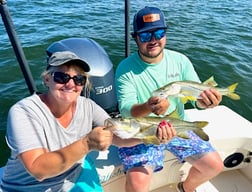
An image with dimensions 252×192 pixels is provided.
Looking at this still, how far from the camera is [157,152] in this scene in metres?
2.73

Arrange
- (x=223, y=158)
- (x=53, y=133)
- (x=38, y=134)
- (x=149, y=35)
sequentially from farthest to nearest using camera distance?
(x=223, y=158) < (x=149, y=35) < (x=53, y=133) < (x=38, y=134)

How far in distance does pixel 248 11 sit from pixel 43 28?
678 centimetres

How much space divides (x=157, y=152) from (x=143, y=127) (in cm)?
72

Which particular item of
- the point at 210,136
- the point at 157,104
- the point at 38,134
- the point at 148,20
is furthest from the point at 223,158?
the point at 38,134

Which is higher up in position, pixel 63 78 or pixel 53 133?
pixel 63 78

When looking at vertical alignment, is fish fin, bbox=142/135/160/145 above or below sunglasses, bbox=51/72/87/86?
below

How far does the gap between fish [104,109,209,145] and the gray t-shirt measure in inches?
11.9

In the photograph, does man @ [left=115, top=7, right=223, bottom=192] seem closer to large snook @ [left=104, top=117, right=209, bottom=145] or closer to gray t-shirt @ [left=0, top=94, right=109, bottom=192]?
large snook @ [left=104, top=117, right=209, bottom=145]

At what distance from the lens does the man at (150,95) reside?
263 centimetres

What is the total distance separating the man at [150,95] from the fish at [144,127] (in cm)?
29

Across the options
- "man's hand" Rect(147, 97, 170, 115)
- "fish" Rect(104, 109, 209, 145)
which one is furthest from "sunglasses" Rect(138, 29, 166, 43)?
"fish" Rect(104, 109, 209, 145)

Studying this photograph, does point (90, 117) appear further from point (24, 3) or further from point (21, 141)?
point (24, 3)

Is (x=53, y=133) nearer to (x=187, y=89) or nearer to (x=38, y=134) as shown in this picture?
(x=38, y=134)

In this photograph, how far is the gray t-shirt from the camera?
6.19 feet
